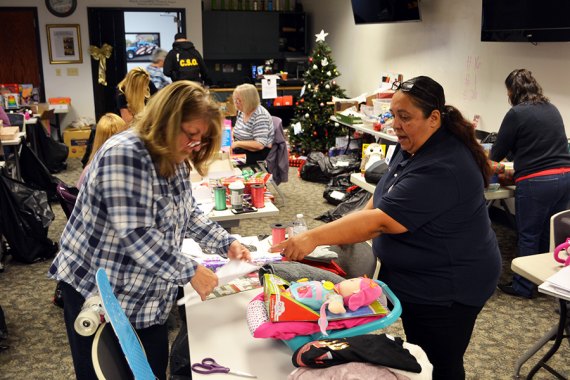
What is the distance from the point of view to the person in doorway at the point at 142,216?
163 cm

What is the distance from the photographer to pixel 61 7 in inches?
348

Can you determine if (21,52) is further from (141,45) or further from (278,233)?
(278,233)

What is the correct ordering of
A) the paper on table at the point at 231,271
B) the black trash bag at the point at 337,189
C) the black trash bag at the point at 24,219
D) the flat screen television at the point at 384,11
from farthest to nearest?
1. the flat screen television at the point at 384,11
2. the black trash bag at the point at 337,189
3. the black trash bag at the point at 24,219
4. the paper on table at the point at 231,271

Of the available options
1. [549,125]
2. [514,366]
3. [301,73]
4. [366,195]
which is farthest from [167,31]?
[514,366]

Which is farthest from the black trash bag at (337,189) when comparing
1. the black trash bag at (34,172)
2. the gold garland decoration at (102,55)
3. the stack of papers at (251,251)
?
the gold garland decoration at (102,55)

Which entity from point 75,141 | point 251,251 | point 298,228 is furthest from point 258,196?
point 75,141

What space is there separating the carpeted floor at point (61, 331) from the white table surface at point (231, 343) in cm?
139

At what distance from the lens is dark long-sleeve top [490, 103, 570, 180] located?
3.81m

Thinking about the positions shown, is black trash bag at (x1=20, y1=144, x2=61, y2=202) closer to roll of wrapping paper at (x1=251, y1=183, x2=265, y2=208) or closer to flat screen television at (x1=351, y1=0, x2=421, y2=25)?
roll of wrapping paper at (x1=251, y1=183, x2=265, y2=208)

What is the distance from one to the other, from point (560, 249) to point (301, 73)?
808cm

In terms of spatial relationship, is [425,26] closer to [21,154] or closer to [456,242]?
[21,154]

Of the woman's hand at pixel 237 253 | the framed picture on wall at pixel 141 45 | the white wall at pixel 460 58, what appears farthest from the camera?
the framed picture on wall at pixel 141 45

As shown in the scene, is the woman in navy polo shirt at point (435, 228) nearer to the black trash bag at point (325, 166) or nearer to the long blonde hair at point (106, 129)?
the long blonde hair at point (106, 129)

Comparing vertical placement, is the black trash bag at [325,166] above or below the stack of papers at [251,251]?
below
